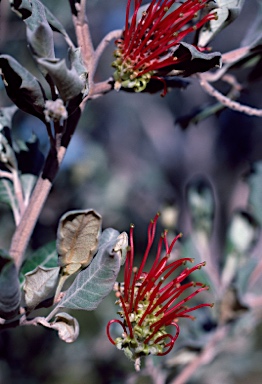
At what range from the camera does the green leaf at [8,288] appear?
2.07 feet

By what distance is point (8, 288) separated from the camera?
25.8 inches

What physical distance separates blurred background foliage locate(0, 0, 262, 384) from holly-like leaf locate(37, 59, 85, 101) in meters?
0.35

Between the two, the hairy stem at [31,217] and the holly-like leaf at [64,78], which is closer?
the holly-like leaf at [64,78]

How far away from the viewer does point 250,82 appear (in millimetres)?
1089

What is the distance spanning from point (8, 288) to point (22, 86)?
0.27m

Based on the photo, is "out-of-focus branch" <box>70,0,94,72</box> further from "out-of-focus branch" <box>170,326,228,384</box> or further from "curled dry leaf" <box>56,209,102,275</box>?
"out-of-focus branch" <box>170,326,228,384</box>

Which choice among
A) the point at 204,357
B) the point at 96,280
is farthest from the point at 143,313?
the point at 204,357

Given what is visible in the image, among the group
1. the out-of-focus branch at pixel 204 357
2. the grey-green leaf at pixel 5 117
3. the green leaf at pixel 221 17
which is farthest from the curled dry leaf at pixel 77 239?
the out-of-focus branch at pixel 204 357

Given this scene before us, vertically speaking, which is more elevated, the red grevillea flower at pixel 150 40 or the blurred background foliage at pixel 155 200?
the red grevillea flower at pixel 150 40

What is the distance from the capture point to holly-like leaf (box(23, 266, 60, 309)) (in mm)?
696

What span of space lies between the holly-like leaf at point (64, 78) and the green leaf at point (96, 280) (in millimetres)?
206

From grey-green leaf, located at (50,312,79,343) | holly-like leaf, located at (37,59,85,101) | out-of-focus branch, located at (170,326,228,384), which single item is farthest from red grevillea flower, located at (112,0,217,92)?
out-of-focus branch, located at (170,326,228,384)

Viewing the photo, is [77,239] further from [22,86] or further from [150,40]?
[150,40]

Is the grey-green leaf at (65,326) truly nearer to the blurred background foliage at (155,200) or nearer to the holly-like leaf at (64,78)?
the holly-like leaf at (64,78)
